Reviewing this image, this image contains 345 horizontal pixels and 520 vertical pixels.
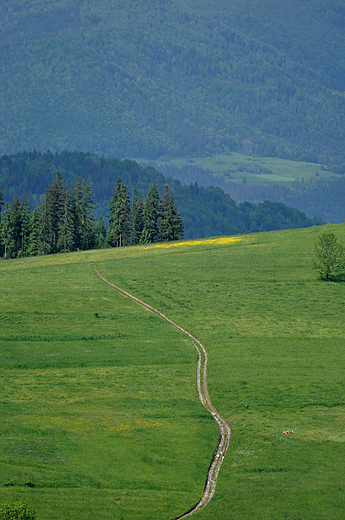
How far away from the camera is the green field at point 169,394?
28500 mm

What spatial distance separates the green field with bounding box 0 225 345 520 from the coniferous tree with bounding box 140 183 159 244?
56.0 metres

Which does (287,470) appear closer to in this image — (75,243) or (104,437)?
(104,437)

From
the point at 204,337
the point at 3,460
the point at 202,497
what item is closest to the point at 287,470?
the point at 202,497

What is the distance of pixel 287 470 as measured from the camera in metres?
30.8

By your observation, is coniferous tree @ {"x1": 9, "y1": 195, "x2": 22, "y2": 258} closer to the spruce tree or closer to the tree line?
the tree line

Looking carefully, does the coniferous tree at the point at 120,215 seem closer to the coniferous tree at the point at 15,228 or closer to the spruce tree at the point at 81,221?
the spruce tree at the point at 81,221

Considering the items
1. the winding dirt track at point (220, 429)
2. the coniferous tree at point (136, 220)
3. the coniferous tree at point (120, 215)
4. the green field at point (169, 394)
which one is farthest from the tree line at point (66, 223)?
the winding dirt track at point (220, 429)

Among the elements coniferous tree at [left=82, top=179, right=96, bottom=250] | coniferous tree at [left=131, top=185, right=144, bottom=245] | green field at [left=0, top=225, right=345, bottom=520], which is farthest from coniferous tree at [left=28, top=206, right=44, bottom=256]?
green field at [left=0, top=225, right=345, bottom=520]

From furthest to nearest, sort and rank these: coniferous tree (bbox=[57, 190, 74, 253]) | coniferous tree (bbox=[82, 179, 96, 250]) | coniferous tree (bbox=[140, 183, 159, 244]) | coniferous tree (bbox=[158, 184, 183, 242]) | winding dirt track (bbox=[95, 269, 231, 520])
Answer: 1. coniferous tree (bbox=[140, 183, 159, 244])
2. coniferous tree (bbox=[158, 184, 183, 242])
3. coniferous tree (bbox=[82, 179, 96, 250])
4. coniferous tree (bbox=[57, 190, 74, 253])
5. winding dirt track (bbox=[95, 269, 231, 520])

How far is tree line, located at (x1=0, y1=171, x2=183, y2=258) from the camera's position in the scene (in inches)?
5157

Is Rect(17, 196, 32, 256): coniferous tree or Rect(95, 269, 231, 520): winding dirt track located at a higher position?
Rect(17, 196, 32, 256): coniferous tree

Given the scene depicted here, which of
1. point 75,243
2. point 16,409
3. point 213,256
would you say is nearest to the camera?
point 16,409

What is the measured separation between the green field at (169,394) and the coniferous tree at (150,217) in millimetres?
56010

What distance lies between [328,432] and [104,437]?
491 inches
